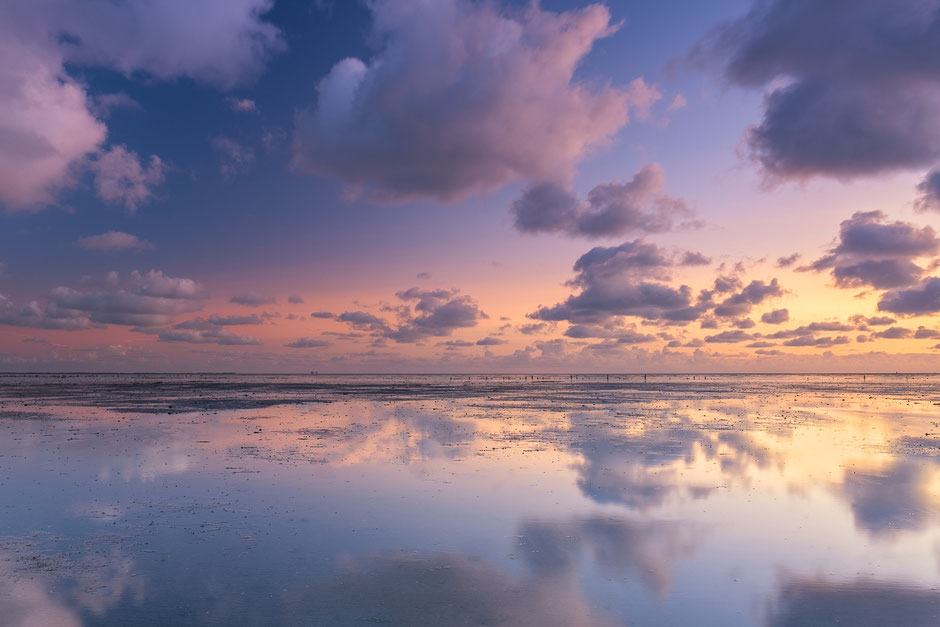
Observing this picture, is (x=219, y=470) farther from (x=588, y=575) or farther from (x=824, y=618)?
(x=824, y=618)

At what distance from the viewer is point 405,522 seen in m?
17.8

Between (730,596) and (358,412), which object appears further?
(358,412)

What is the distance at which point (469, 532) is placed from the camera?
55.0 ft

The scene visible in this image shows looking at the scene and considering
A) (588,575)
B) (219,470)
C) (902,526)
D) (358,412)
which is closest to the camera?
(588,575)

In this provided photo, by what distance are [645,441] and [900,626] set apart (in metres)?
24.5

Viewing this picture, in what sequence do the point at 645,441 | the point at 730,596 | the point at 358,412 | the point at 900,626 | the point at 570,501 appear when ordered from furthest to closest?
the point at 358,412
the point at 645,441
the point at 570,501
the point at 730,596
the point at 900,626

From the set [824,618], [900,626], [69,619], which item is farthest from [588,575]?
[69,619]

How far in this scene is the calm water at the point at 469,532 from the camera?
11719mm

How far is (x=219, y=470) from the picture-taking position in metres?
25.7

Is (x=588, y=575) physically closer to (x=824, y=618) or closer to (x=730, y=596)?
(x=730, y=596)

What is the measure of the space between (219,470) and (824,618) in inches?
913

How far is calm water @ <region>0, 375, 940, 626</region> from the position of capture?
11.7 metres

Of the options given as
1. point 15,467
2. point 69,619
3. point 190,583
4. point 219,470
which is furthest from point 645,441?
point 15,467

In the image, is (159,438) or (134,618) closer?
(134,618)
